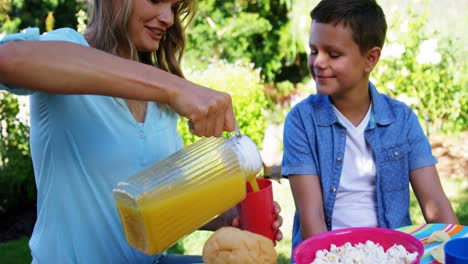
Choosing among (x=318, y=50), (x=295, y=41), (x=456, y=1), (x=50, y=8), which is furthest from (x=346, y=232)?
(x=50, y=8)

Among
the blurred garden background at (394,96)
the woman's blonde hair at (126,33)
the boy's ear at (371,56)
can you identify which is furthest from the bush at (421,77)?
the woman's blonde hair at (126,33)

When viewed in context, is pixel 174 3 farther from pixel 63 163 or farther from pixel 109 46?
pixel 63 163

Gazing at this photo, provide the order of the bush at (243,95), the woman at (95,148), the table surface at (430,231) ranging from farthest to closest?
the bush at (243,95)
the woman at (95,148)
the table surface at (430,231)

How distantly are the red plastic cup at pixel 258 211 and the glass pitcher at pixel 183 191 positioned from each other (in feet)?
0.14

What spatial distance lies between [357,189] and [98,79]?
1192 millimetres

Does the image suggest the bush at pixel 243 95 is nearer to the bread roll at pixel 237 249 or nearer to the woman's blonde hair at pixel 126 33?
Answer: the woman's blonde hair at pixel 126 33

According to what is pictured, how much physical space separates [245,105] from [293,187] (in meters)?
3.53

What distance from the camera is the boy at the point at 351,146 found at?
6.75ft

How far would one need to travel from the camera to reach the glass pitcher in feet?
4.00

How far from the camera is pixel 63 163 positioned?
1637mm

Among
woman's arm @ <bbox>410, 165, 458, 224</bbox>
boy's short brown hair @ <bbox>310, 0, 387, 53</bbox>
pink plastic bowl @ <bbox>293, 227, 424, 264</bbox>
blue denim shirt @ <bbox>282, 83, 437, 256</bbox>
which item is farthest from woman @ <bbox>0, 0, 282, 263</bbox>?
woman's arm @ <bbox>410, 165, 458, 224</bbox>

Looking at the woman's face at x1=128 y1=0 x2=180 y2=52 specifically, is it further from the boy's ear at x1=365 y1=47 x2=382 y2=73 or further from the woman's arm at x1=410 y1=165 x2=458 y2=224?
the woman's arm at x1=410 y1=165 x2=458 y2=224

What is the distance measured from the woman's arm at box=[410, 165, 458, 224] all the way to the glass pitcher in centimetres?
88

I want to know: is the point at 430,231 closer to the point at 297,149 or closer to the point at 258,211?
the point at 258,211
